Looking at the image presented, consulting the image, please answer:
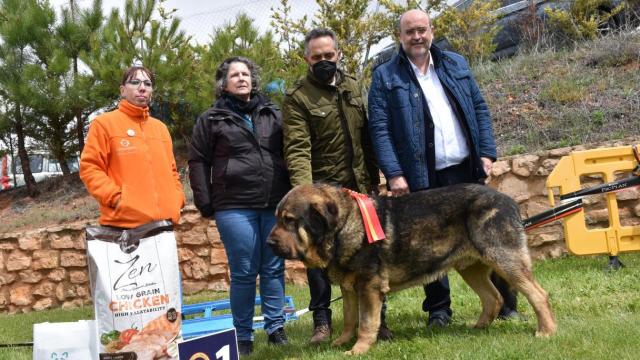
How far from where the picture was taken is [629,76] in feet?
30.1

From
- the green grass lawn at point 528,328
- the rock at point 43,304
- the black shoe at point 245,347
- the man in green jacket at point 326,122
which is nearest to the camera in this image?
the green grass lawn at point 528,328

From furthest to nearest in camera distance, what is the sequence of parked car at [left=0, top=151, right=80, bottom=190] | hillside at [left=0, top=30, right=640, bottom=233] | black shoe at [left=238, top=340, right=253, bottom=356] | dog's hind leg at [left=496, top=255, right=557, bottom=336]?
parked car at [left=0, top=151, right=80, bottom=190] → hillside at [left=0, top=30, right=640, bottom=233] → black shoe at [left=238, top=340, right=253, bottom=356] → dog's hind leg at [left=496, top=255, right=557, bottom=336]

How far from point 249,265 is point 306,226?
2.46 ft

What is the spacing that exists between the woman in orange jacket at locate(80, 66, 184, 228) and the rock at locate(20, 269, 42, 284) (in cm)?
528

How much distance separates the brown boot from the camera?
4.75 m

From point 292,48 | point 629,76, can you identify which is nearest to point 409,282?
point 629,76

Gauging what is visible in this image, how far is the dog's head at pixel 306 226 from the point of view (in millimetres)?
3959

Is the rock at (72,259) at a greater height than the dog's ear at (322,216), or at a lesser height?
lesser

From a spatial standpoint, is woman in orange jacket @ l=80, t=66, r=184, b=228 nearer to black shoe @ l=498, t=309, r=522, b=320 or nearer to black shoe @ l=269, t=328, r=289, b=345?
black shoe @ l=269, t=328, r=289, b=345

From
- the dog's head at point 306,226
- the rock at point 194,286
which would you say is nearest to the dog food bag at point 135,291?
the dog's head at point 306,226

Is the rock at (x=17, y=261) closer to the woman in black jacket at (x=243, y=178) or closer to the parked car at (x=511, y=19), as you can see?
the woman in black jacket at (x=243, y=178)

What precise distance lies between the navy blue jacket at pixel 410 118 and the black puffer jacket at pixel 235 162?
30.4 inches

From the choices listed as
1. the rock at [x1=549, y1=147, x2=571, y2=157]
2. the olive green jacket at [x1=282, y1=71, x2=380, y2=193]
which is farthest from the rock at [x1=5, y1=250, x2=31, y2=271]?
the rock at [x1=549, y1=147, x2=571, y2=157]

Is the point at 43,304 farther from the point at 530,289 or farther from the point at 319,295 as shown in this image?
the point at 530,289
